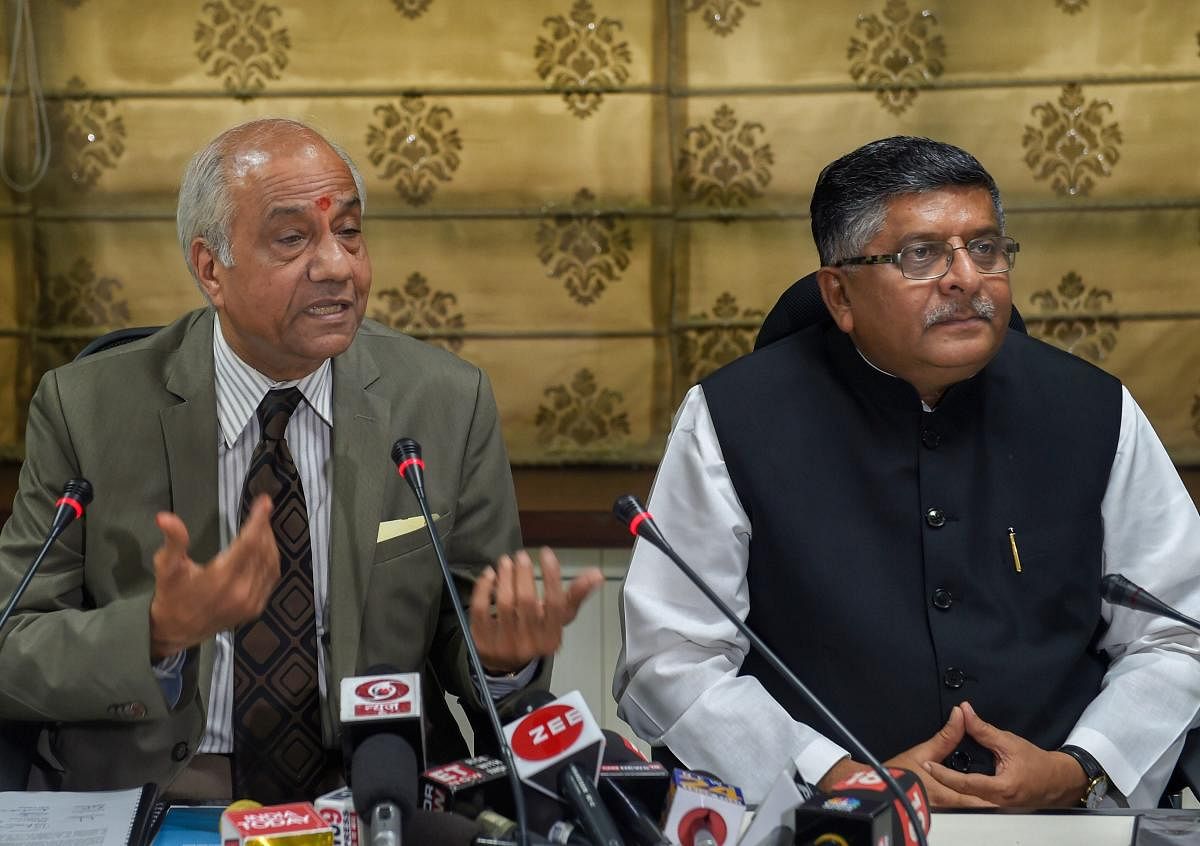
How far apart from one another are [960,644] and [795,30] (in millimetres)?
1976

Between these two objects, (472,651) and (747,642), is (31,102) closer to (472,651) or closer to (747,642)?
(747,642)

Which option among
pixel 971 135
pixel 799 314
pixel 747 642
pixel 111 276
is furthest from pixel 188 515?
pixel 971 135

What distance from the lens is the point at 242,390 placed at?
79.0 inches

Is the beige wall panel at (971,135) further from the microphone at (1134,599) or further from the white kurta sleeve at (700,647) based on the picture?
the microphone at (1134,599)

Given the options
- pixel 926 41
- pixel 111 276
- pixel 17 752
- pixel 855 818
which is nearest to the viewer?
pixel 855 818

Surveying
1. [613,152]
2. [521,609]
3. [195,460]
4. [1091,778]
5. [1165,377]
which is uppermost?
[613,152]

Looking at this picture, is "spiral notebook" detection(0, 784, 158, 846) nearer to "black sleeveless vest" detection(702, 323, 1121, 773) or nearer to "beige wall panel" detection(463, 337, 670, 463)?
"black sleeveless vest" detection(702, 323, 1121, 773)

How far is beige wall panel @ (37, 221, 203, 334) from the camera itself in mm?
3598

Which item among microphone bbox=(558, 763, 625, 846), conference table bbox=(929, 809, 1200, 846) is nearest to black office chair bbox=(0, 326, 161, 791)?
microphone bbox=(558, 763, 625, 846)

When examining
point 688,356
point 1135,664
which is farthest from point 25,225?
point 1135,664

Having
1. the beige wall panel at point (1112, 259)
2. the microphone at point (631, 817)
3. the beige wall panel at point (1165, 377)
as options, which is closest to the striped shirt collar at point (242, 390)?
the microphone at point (631, 817)

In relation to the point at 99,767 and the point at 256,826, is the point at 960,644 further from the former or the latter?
the point at 99,767

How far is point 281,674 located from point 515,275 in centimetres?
183

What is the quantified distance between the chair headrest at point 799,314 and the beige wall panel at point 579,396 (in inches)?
51.3
